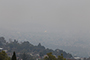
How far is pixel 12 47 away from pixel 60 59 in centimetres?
12773

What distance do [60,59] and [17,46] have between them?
12924cm

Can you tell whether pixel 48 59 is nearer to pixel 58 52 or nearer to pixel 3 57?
pixel 3 57

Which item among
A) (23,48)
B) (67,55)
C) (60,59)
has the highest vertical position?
(23,48)

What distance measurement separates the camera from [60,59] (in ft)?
124

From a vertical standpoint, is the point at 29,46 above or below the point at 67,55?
above

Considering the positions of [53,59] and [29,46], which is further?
[29,46]

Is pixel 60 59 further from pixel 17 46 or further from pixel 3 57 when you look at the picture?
pixel 17 46

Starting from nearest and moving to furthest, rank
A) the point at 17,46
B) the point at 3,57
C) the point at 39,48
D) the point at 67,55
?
1. the point at 3,57
2. the point at 67,55
3. the point at 17,46
4. the point at 39,48

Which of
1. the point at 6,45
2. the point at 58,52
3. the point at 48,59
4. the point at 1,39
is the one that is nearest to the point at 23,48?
the point at 6,45

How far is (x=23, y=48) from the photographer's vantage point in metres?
162

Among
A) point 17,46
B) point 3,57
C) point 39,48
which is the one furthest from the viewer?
point 39,48

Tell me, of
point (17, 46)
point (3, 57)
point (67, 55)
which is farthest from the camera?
point (17, 46)

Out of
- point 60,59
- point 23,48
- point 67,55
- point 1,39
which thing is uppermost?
point 1,39

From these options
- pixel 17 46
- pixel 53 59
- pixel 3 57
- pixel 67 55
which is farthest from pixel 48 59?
pixel 17 46
